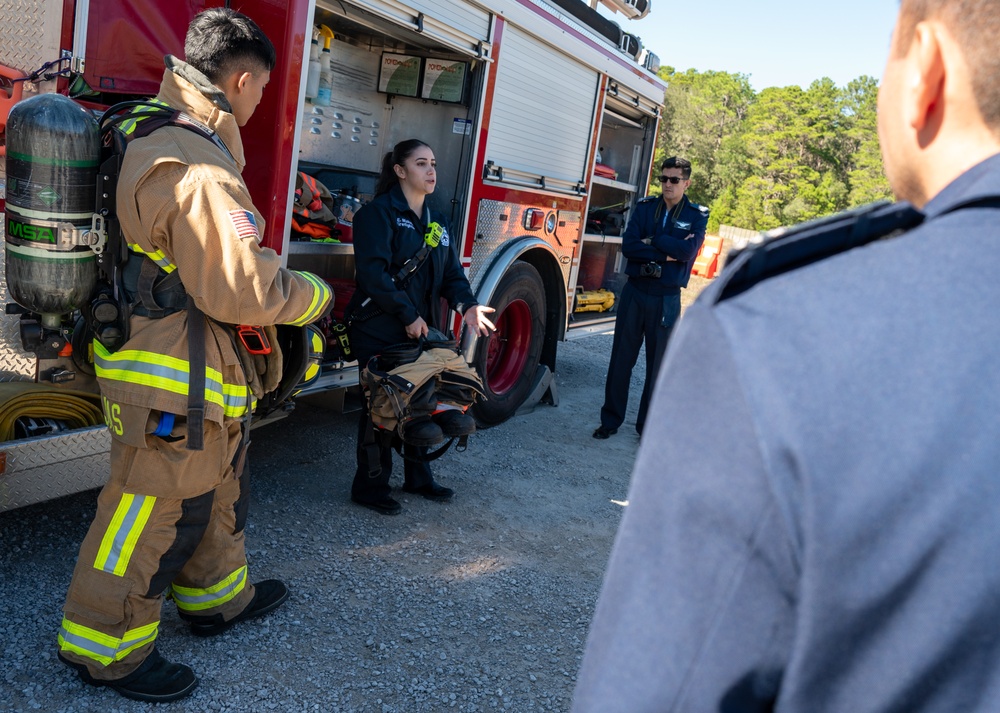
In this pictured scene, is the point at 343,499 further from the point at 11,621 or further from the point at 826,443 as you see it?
the point at 826,443

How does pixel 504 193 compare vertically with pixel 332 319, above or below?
above

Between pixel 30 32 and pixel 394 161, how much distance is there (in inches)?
62.9

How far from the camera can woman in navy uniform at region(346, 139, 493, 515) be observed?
13.1 feet

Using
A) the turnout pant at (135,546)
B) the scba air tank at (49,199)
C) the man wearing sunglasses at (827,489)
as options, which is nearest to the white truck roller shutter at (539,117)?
the scba air tank at (49,199)

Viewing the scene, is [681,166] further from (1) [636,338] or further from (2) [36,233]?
(2) [36,233]

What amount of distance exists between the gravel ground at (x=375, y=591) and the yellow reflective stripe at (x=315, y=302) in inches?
45.2

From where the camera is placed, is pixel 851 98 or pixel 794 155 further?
pixel 851 98

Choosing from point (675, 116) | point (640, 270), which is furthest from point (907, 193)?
point (675, 116)

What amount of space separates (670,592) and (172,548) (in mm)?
2206

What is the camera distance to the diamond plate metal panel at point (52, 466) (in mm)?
2867

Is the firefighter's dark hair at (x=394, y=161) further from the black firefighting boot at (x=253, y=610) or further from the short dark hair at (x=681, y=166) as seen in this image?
the short dark hair at (x=681, y=166)

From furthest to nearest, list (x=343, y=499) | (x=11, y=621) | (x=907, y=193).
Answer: (x=343, y=499)
(x=11, y=621)
(x=907, y=193)

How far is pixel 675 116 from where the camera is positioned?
4184 cm

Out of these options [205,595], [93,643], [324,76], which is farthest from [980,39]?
[324,76]
